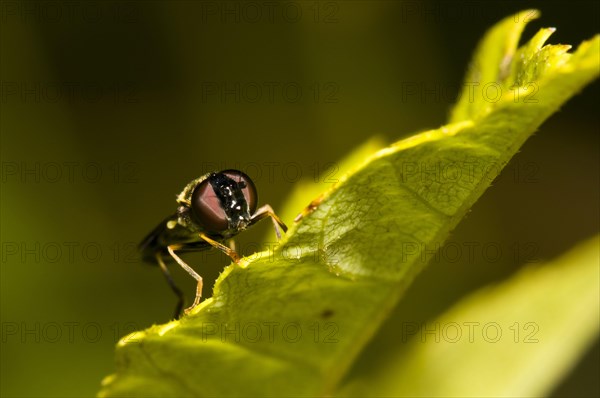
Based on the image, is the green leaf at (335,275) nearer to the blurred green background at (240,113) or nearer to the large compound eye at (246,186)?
the large compound eye at (246,186)

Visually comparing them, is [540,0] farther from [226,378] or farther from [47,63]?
[226,378]

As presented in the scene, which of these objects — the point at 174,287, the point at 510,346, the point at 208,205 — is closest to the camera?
the point at 510,346

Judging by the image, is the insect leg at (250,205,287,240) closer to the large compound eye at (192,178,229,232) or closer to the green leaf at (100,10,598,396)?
the large compound eye at (192,178,229,232)

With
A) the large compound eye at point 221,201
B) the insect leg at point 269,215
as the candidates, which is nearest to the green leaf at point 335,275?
the insect leg at point 269,215

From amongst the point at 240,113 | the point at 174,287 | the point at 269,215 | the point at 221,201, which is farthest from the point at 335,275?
the point at 240,113

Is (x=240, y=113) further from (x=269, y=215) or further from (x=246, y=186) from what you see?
(x=269, y=215)

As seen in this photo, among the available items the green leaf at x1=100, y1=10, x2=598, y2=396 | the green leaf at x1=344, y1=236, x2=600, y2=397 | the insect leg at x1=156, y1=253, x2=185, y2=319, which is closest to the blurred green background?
the insect leg at x1=156, y1=253, x2=185, y2=319

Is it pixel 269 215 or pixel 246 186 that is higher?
pixel 246 186
